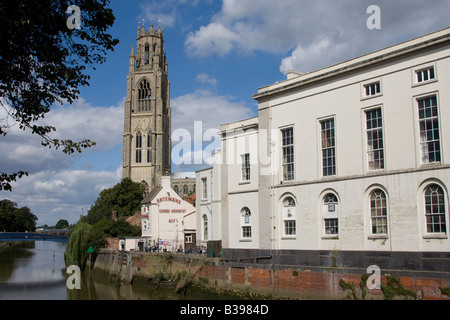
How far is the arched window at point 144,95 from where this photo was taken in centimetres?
12400

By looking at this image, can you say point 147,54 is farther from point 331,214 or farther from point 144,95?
point 331,214

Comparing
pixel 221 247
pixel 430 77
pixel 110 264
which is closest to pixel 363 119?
pixel 430 77

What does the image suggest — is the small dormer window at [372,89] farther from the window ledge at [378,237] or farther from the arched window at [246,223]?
the arched window at [246,223]

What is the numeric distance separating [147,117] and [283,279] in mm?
100747

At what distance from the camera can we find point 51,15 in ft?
40.7

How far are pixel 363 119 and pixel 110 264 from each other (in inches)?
1265

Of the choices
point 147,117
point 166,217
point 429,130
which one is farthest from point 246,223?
point 147,117

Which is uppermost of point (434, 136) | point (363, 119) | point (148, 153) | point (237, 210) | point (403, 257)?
point (148, 153)

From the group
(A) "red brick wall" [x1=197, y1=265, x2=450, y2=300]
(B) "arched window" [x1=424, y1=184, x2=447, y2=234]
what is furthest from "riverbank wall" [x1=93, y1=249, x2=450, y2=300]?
(B) "arched window" [x1=424, y1=184, x2=447, y2=234]

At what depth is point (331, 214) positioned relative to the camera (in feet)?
91.3

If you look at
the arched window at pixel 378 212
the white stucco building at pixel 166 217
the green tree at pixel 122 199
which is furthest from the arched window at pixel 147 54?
the arched window at pixel 378 212

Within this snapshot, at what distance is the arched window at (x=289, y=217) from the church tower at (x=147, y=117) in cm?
8711
